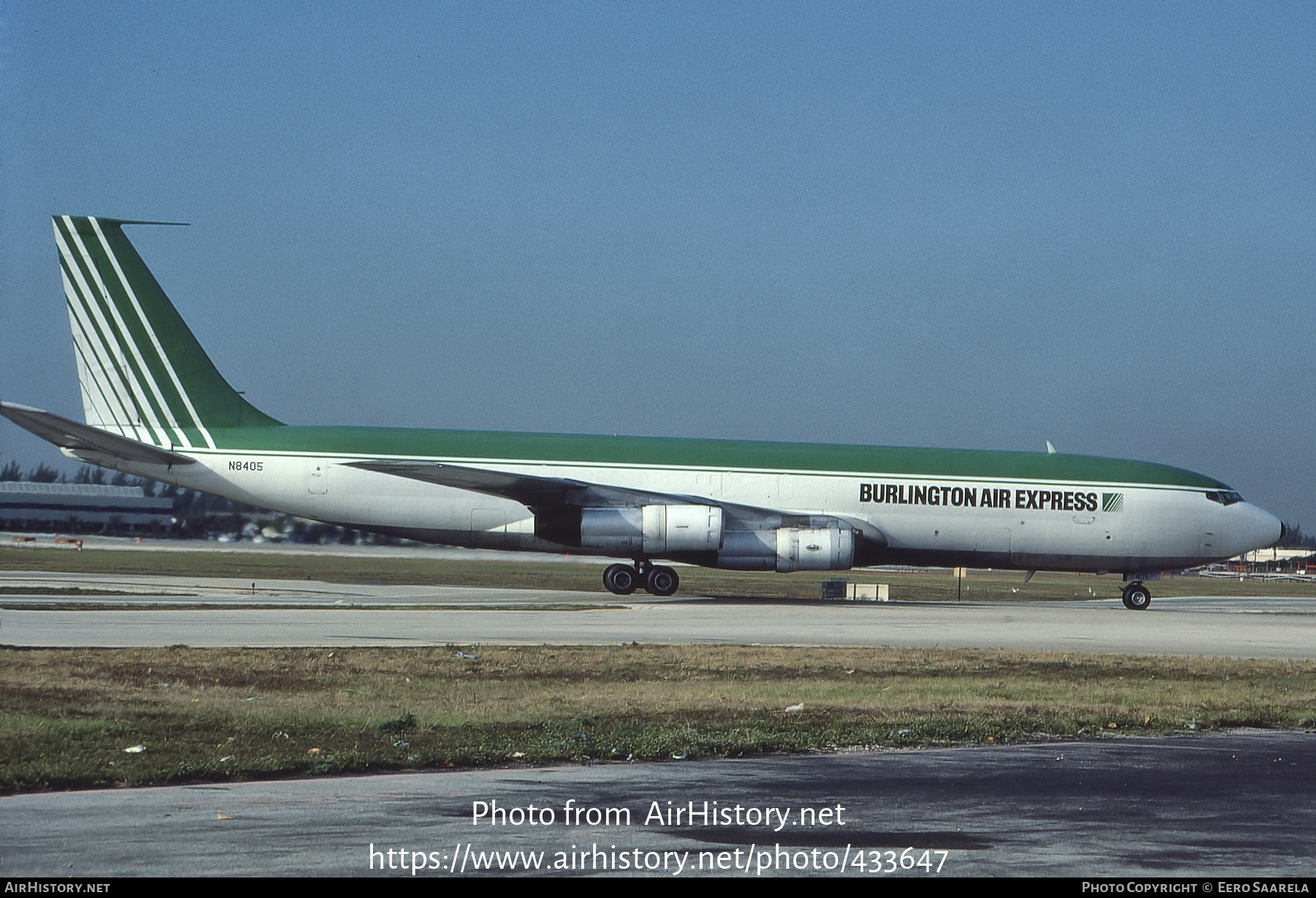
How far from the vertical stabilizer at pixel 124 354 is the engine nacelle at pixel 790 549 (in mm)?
12904

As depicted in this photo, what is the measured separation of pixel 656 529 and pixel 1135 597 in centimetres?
1301

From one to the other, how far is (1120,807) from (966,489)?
25.6 meters

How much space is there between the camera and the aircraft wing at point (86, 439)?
96.0ft

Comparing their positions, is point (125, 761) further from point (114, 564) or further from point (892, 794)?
point (114, 564)

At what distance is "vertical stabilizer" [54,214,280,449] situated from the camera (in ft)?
107

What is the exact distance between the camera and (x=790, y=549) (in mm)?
30891

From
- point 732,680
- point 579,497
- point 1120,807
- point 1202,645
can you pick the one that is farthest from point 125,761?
point 579,497

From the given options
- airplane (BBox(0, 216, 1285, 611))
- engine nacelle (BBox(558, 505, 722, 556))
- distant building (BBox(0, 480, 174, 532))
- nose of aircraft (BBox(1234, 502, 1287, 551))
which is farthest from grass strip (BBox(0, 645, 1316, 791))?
distant building (BBox(0, 480, 174, 532))

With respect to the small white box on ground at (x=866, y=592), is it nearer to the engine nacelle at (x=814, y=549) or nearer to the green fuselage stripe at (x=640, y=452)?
the green fuselage stripe at (x=640, y=452)

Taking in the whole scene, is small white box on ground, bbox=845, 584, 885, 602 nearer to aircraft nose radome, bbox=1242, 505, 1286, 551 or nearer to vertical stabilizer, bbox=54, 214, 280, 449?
aircraft nose radome, bbox=1242, 505, 1286, 551

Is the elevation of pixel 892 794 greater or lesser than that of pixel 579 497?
lesser

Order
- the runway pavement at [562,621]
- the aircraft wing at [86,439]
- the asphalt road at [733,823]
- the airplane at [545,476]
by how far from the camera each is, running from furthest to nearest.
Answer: the airplane at [545,476] < the aircraft wing at [86,439] < the runway pavement at [562,621] < the asphalt road at [733,823]

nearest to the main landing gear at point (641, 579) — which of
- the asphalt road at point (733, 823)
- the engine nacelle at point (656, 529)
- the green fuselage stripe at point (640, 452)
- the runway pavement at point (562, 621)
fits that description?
the runway pavement at point (562, 621)
